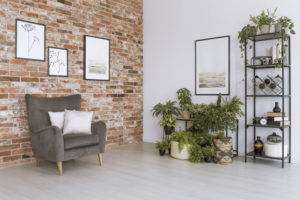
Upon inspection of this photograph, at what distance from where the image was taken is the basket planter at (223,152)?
12.7ft

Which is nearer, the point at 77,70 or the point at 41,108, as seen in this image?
the point at 41,108

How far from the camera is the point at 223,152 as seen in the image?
3875 mm

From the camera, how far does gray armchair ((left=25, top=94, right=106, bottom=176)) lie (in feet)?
10.8

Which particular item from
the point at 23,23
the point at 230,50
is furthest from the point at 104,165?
the point at 230,50

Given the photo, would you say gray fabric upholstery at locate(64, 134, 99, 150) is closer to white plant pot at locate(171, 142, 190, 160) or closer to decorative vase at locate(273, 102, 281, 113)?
white plant pot at locate(171, 142, 190, 160)

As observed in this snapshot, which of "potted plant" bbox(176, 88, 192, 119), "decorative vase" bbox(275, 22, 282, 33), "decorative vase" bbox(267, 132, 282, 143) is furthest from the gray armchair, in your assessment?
"decorative vase" bbox(275, 22, 282, 33)

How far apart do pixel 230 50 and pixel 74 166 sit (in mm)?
3107

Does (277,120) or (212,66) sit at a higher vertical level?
(212,66)

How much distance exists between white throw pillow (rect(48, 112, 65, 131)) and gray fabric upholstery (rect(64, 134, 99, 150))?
25 centimetres

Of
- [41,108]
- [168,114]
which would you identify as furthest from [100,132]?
[168,114]

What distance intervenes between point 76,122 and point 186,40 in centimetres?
267

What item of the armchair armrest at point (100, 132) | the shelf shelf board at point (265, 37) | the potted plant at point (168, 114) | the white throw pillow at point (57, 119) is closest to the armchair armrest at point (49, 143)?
the white throw pillow at point (57, 119)

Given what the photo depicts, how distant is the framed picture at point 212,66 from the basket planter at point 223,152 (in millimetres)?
1044

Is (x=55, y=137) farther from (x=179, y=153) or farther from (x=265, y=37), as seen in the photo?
(x=265, y=37)
